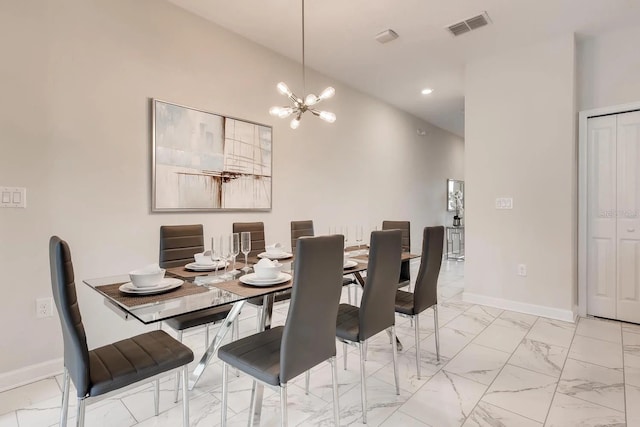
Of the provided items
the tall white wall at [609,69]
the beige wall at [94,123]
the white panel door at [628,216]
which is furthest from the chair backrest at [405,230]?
the tall white wall at [609,69]

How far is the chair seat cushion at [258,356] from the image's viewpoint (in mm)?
1366

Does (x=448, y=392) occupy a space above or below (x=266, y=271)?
below

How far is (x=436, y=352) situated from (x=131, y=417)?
199 centimetres

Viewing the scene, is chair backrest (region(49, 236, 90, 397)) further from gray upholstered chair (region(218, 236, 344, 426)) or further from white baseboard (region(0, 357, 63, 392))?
white baseboard (region(0, 357, 63, 392))

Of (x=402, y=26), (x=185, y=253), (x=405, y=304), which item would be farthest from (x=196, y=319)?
(x=402, y=26)

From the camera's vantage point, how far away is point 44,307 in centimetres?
218

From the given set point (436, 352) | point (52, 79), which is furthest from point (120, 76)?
point (436, 352)

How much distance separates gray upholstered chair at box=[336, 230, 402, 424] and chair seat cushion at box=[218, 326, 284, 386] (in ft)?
1.41

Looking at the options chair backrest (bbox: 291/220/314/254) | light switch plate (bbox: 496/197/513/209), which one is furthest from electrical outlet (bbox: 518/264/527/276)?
chair backrest (bbox: 291/220/314/254)

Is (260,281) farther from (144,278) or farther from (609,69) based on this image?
(609,69)

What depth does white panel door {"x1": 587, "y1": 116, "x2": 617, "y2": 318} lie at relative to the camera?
326cm

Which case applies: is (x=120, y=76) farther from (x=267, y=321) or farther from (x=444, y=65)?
(x=444, y=65)

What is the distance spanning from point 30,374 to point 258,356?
1764mm

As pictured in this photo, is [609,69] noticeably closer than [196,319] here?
A: No
